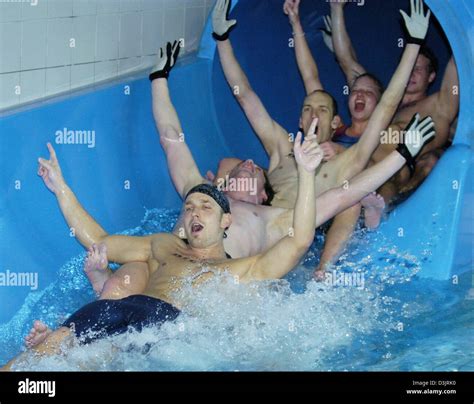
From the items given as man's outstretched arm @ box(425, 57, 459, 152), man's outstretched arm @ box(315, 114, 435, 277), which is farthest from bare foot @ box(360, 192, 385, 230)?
man's outstretched arm @ box(425, 57, 459, 152)

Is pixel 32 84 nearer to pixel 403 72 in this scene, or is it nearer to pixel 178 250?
pixel 178 250

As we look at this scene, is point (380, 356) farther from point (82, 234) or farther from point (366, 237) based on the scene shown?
point (82, 234)

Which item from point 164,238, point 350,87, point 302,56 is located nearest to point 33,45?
point 164,238

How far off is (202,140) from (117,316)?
4.35ft

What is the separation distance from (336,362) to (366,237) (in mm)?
719

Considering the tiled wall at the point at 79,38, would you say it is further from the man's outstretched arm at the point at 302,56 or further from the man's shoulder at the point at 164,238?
the man's shoulder at the point at 164,238

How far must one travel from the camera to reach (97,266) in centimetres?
266

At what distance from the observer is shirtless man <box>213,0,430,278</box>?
9.82 feet

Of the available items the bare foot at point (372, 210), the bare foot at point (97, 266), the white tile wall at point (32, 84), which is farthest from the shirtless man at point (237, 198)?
the white tile wall at point (32, 84)

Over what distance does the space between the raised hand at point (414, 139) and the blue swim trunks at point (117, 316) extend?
0.80 metres

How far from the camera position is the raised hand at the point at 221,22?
11.3 feet
